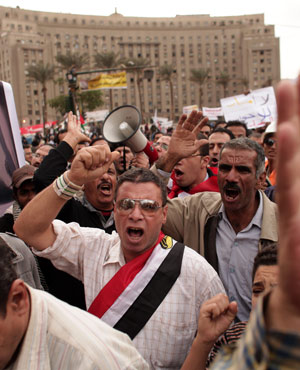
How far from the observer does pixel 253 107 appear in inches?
402

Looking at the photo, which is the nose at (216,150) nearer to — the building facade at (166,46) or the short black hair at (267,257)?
the short black hair at (267,257)

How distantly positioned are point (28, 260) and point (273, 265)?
4.64 ft

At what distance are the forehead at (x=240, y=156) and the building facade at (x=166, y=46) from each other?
94.5m

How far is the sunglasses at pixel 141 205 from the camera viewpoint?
7.59ft

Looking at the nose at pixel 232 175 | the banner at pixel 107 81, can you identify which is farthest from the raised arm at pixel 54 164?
the banner at pixel 107 81

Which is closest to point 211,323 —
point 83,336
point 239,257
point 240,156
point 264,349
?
point 83,336

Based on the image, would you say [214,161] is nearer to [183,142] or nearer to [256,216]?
[183,142]

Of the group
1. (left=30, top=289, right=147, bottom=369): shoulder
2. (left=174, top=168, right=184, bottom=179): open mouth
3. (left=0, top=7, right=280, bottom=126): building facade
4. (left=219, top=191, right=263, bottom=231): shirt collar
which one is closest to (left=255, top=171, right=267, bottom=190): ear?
(left=219, top=191, right=263, bottom=231): shirt collar

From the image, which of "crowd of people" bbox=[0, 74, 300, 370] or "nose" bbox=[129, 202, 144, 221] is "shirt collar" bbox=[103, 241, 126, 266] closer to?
"crowd of people" bbox=[0, 74, 300, 370]

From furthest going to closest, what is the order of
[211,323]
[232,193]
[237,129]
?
[237,129], [232,193], [211,323]

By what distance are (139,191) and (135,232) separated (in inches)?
8.9

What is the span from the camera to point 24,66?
9112 cm

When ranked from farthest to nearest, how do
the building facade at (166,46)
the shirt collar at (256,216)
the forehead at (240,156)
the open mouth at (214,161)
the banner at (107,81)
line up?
the building facade at (166,46), the banner at (107,81), the open mouth at (214,161), the forehead at (240,156), the shirt collar at (256,216)

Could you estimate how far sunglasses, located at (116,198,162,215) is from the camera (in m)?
2.31
